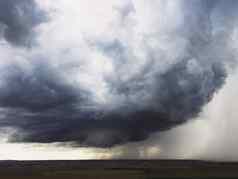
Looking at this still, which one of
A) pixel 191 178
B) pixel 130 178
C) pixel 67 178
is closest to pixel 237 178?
pixel 191 178

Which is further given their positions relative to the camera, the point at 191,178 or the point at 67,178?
the point at 67,178

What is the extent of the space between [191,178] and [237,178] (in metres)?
15.1

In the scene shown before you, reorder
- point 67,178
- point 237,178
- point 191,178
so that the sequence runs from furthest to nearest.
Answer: point 67,178
point 191,178
point 237,178

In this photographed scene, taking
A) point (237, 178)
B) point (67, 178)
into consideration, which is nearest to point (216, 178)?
point (237, 178)

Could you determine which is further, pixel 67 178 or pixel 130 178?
pixel 67 178

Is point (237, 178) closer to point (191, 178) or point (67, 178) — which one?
point (191, 178)

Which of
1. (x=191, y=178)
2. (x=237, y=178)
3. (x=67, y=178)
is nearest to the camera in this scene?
(x=237, y=178)

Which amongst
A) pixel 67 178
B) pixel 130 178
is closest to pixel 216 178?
pixel 130 178

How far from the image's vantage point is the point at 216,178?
10344cm

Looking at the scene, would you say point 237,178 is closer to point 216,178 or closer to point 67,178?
point 216,178

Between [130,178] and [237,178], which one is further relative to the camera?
[130,178]

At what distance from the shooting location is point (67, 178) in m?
125

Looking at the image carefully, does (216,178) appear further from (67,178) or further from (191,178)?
(67,178)

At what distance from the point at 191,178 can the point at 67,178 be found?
38.5 m
